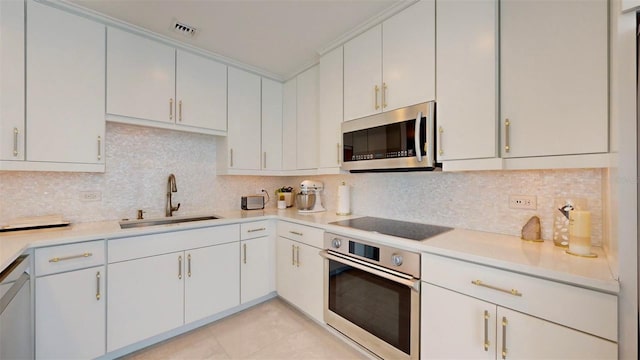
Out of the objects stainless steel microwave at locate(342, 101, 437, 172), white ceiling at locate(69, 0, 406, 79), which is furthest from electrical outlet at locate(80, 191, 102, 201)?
stainless steel microwave at locate(342, 101, 437, 172)

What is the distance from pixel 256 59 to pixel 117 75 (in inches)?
45.0

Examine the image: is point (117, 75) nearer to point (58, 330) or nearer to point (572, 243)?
point (58, 330)

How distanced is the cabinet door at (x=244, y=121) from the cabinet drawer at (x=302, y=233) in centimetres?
78

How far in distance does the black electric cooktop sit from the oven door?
0.24 meters

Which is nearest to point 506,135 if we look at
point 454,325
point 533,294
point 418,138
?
point 418,138

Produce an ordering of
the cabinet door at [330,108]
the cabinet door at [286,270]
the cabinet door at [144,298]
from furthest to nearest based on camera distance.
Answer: the cabinet door at [286,270] < the cabinet door at [330,108] < the cabinet door at [144,298]

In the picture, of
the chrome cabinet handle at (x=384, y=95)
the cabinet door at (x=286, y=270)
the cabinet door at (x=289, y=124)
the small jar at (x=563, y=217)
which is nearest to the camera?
the small jar at (x=563, y=217)

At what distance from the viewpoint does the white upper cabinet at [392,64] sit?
1.57m

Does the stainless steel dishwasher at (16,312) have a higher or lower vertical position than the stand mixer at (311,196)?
lower

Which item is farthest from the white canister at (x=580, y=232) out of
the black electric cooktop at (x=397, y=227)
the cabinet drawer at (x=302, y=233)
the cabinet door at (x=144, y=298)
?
the cabinet door at (x=144, y=298)

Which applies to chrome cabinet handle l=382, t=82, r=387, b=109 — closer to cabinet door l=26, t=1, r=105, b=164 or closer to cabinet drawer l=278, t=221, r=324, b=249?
cabinet drawer l=278, t=221, r=324, b=249

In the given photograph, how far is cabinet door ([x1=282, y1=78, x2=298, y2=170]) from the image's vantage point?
2.74 meters

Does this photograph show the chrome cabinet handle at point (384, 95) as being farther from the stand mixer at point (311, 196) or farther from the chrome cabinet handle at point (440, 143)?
the stand mixer at point (311, 196)

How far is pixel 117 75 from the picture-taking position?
1.86 metres
